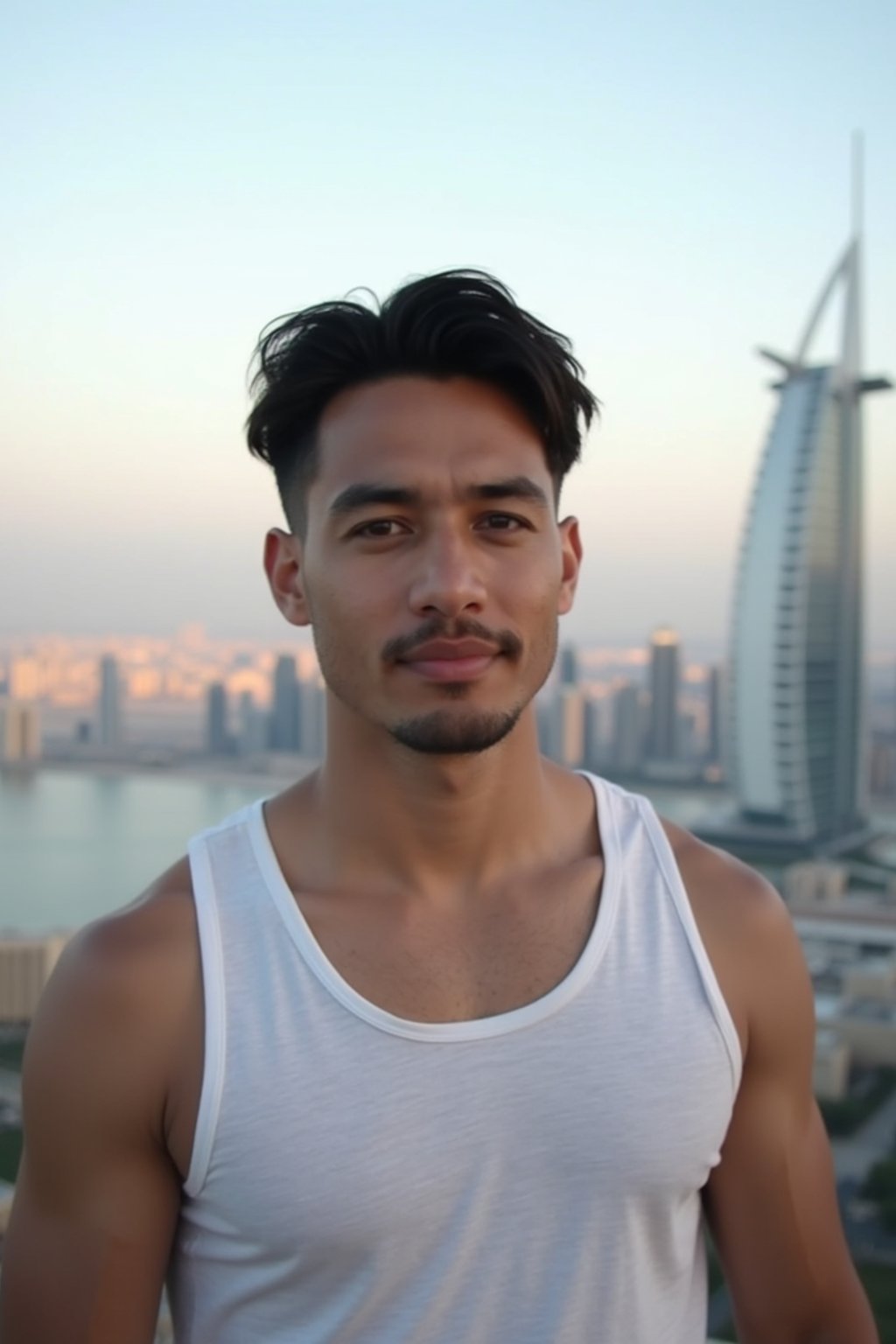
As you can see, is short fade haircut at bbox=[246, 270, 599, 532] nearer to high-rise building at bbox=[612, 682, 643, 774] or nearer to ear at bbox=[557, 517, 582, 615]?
ear at bbox=[557, 517, 582, 615]

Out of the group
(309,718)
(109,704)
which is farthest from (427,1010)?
(109,704)

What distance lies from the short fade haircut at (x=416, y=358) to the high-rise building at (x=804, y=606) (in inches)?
550

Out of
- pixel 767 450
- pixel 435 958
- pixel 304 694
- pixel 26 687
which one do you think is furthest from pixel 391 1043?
pixel 26 687

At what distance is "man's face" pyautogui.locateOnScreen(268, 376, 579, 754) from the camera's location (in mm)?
640

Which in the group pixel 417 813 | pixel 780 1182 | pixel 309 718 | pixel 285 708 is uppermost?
pixel 417 813

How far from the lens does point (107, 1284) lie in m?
0.61

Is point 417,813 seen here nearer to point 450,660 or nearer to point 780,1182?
point 450,660

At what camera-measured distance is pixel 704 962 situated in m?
0.66

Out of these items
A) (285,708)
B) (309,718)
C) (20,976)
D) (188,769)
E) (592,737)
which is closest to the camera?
(20,976)

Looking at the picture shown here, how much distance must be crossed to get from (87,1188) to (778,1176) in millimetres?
382

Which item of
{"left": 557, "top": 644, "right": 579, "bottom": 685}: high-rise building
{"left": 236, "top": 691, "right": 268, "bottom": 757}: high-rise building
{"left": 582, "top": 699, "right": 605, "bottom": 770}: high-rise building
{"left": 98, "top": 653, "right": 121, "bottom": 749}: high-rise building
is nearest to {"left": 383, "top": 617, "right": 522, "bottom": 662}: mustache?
{"left": 582, "top": 699, "right": 605, "bottom": 770}: high-rise building

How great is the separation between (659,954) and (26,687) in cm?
2754

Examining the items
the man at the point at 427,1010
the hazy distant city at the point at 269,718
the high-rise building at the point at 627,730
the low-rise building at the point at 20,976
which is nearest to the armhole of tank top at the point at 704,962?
the man at the point at 427,1010

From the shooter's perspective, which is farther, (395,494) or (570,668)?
(570,668)
